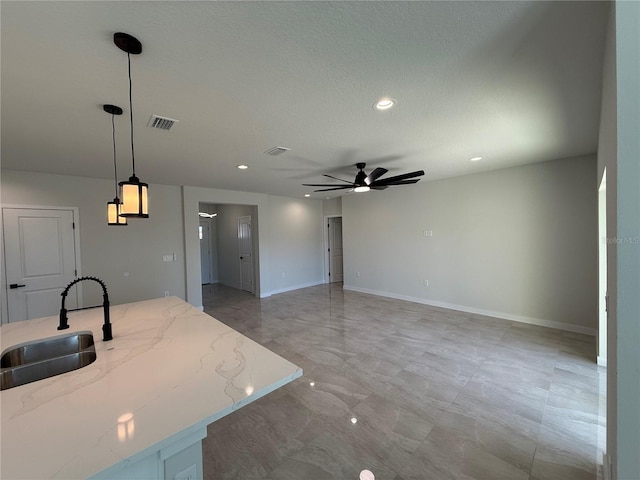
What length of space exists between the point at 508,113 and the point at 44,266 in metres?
6.52

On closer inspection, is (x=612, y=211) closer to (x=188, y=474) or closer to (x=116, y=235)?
(x=188, y=474)

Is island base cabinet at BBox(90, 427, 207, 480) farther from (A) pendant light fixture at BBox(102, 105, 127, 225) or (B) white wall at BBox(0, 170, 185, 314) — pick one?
(B) white wall at BBox(0, 170, 185, 314)

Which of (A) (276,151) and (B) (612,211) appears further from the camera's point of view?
(A) (276,151)

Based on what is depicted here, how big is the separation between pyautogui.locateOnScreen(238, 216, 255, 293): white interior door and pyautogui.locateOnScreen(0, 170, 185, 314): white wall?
2006 millimetres

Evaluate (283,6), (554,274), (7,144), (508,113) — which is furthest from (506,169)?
(7,144)

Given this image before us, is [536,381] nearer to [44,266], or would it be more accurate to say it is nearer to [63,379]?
[63,379]

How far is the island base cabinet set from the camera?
85 cm

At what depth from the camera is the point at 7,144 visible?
2803 millimetres

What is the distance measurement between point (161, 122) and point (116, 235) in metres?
3.37

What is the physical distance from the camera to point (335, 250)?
8367mm

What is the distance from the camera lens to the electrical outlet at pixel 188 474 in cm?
98

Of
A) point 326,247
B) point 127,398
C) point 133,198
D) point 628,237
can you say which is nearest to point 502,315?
point 628,237

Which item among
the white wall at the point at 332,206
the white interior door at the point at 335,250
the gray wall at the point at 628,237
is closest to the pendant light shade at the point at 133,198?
the gray wall at the point at 628,237

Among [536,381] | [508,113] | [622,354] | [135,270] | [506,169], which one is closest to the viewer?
[622,354]
